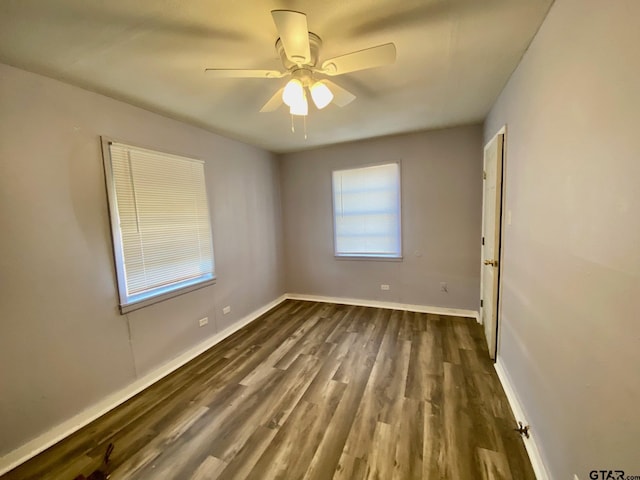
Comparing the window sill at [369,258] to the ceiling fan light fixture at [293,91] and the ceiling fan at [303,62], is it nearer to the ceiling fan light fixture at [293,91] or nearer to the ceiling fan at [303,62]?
the ceiling fan at [303,62]

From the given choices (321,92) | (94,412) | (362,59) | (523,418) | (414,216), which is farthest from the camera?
(414,216)

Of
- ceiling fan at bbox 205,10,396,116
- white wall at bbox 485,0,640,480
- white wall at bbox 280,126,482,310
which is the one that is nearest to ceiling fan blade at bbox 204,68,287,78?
ceiling fan at bbox 205,10,396,116

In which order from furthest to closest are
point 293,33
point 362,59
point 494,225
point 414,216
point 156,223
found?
point 414,216
point 156,223
point 494,225
point 362,59
point 293,33

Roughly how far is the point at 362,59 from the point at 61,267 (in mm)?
2455

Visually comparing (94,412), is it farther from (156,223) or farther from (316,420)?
(316,420)

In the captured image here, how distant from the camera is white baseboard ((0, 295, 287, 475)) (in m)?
1.64

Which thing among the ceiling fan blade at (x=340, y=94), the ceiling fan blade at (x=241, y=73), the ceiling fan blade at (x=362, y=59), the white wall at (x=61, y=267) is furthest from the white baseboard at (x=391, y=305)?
the ceiling fan blade at (x=241, y=73)

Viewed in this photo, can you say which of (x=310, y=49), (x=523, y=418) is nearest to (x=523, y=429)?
(x=523, y=418)

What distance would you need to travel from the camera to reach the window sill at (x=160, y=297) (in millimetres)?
2242

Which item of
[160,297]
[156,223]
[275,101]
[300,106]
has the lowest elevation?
[160,297]

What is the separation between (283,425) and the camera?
1858 mm

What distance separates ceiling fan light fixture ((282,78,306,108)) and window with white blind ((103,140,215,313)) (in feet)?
5.31

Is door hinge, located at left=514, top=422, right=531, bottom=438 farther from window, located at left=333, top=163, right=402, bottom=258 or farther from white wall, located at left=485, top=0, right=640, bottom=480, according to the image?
window, located at left=333, top=163, right=402, bottom=258

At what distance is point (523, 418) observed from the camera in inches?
67.4
